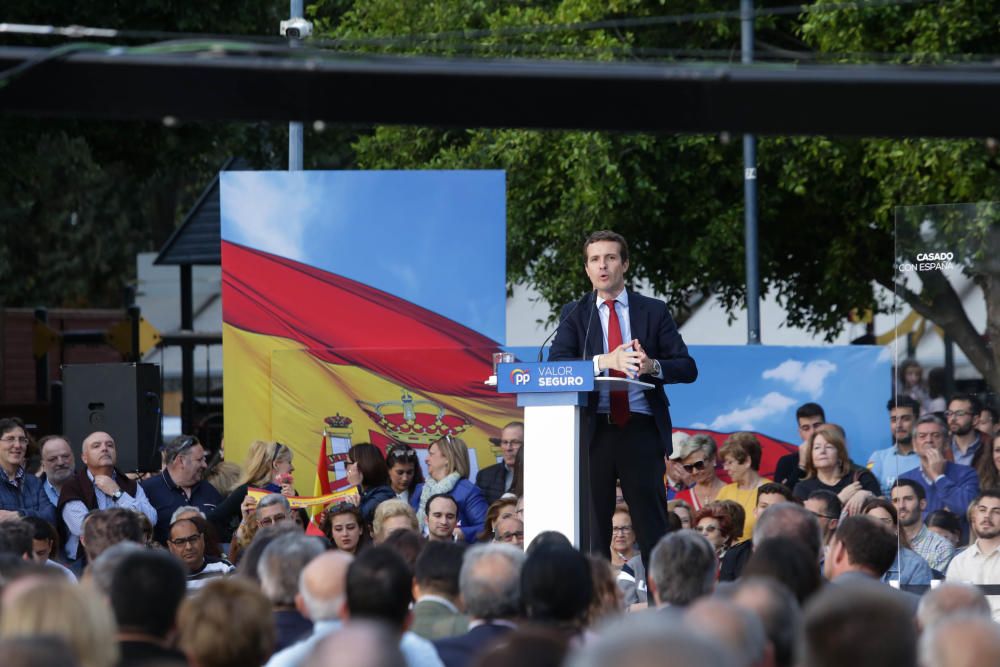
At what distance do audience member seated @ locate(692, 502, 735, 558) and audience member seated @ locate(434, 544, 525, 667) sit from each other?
12.3 ft

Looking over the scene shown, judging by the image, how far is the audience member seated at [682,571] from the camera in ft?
18.4

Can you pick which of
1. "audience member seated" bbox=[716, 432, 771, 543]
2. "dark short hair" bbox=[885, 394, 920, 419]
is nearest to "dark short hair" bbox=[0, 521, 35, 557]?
"audience member seated" bbox=[716, 432, 771, 543]

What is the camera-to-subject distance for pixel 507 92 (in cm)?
587

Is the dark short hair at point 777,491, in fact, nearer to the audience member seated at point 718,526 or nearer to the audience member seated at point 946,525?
the audience member seated at point 718,526

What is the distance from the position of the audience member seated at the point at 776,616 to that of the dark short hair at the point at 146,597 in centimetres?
161

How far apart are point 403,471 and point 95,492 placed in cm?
Result: 222

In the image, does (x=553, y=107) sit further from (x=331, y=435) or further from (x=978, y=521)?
(x=331, y=435)

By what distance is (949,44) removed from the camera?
52.7 feet

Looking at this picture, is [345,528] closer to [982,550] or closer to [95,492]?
[95,492]

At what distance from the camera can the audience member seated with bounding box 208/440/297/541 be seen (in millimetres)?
10805

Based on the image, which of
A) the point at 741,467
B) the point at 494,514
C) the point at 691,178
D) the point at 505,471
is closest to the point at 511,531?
the point at 494,514

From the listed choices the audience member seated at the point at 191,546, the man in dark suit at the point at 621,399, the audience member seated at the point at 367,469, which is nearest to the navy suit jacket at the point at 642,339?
the man in dark suit at the point at 621,399

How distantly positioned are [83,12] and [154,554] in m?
12.2

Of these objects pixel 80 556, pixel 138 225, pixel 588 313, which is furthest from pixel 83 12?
pixel 138 225
